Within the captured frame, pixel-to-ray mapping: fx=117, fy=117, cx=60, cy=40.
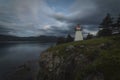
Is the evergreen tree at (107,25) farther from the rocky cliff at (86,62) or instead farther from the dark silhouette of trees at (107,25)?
the rocky cliff at (86,62)

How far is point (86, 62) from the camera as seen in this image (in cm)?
2111

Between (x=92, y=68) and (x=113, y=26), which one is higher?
(x=113, y=26)

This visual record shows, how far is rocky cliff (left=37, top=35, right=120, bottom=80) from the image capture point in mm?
15242

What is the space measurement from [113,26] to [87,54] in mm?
34494

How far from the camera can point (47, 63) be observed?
1307 inches

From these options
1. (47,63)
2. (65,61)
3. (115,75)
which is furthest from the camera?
(47,63)

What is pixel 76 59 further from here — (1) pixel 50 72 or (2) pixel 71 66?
(1) pixel 50 72

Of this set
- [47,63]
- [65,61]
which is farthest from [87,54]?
[47,63]

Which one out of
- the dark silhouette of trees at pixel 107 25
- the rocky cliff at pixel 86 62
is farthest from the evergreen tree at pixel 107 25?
the rocky cliff at pixel 86 62

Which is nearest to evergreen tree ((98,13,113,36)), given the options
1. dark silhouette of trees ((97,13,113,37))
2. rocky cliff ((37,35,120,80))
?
dark silhouette of trees ((97,13,113,37))

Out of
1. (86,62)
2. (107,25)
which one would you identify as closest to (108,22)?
(107,25)

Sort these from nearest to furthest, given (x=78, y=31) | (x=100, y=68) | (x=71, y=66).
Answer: (x=100, y=68) < (x=71, y=66) < (x=78, y=31)

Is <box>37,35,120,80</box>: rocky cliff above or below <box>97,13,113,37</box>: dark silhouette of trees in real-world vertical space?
below

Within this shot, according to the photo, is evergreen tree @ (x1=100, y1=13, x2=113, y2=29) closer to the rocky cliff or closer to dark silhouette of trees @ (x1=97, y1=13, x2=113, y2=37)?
dark silhouette of trees @ (x1=97, y1=13, x2=113, y2=37)
